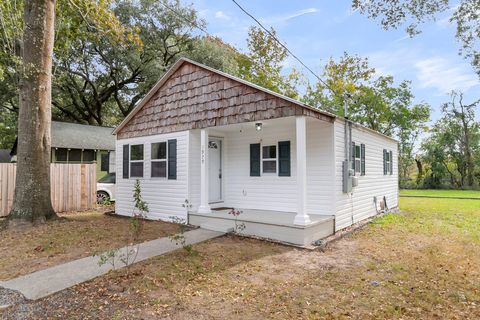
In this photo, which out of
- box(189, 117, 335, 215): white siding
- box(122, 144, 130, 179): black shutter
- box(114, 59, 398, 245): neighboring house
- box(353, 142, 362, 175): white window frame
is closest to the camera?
box(114, 59, 398, 245): neighboring house

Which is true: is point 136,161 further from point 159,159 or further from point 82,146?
point 82,146

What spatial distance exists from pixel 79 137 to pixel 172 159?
33.5 ft

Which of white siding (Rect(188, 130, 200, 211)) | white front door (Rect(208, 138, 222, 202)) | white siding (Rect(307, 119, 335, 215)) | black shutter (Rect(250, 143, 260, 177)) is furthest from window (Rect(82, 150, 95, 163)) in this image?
white siding (Rect(307, 119, 335, 215))

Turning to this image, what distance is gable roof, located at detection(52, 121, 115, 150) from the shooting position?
1551 cm

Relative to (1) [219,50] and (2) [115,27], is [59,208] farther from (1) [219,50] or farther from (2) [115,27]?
(1) [219,50]

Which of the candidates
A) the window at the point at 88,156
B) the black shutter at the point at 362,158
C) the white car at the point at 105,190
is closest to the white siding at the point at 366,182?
the black shutter at the point at 362,158

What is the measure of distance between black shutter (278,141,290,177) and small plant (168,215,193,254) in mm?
2968

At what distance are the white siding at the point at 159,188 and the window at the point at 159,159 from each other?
0.15m

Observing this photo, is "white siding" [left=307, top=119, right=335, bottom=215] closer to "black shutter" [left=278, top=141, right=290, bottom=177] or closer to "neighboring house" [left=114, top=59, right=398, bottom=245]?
"neighboring house" [left=114, top=59, right=398, bottom=245]

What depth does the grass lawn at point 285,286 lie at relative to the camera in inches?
130

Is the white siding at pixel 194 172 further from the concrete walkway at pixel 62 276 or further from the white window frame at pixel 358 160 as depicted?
the white window frame at pixel 358 160

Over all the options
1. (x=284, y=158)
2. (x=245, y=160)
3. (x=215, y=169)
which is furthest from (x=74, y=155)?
(x=284, y=158)

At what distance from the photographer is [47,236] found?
644 cm

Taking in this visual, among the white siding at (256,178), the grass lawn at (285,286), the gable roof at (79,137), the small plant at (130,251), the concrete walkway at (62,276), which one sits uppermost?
the gable roof at (79,137)
